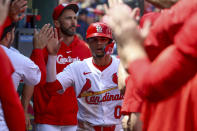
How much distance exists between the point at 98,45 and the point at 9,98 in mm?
2980

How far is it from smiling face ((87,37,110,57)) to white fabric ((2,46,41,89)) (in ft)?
4.35

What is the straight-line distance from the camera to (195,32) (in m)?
1.75

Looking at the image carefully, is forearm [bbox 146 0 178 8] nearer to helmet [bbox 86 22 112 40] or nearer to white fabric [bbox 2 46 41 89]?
white fabric [bbox 2 46 41 89]

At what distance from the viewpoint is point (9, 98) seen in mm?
2699

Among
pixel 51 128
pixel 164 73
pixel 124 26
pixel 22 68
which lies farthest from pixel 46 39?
pixel 164 73

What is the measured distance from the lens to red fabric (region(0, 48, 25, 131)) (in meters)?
2.50

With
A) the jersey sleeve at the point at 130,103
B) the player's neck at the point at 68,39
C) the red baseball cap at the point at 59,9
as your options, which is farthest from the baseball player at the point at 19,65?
the red baseball cap at the point at 59,9

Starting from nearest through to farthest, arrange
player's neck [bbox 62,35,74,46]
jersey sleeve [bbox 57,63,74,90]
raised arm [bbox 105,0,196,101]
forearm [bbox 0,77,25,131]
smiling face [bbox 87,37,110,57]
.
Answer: raised arm [bbox 105,0,196,101], forearm [bbox 0,77,25,131], jersey sleeve [bbox 57,63,74,90], smiling face [bbox 87,37,110,57], player's neck [bbox 62,35,74,46]

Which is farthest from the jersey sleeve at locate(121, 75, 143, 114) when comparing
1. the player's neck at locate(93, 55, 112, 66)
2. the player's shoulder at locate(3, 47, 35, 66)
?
the player's neck at locate(93, 55, 112, 66)

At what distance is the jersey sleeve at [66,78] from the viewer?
516 cm

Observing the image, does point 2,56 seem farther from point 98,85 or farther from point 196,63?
point 98,85

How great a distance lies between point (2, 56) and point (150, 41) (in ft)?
3.17

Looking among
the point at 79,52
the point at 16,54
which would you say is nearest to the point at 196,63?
the point at 16,54

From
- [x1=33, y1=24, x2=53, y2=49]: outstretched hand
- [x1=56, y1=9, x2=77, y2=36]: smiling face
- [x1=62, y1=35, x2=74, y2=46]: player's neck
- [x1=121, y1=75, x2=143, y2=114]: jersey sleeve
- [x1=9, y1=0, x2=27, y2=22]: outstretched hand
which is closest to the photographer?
[x1=9, y1=0, x2=27, y2=22]: outstretched hand
